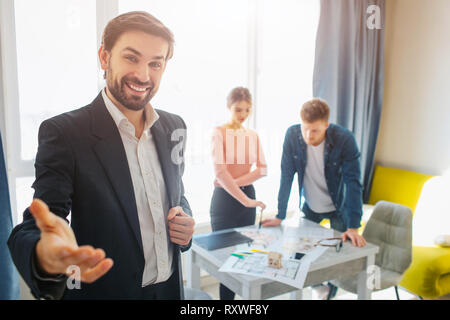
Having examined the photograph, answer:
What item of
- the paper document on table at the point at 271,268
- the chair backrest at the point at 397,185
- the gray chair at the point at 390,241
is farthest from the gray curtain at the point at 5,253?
the chair backrest at the point at 397,185

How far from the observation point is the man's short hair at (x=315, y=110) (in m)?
1.50

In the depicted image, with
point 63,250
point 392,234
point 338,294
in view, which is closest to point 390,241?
point 392,234

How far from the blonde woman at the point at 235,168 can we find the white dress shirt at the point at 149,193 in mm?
889

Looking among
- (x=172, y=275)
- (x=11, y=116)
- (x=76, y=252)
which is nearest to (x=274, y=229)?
(x=172, y=275)

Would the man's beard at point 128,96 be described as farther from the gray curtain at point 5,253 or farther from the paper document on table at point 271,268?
the paper document on table at point 271,268

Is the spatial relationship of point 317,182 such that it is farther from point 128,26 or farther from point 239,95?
point 128,26

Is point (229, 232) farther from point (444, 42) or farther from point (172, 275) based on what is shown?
point (444, 42)

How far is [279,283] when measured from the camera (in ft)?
3.82

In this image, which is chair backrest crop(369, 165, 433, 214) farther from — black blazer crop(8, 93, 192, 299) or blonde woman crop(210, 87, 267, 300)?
black blazer crop(8, 93, 192, 299)

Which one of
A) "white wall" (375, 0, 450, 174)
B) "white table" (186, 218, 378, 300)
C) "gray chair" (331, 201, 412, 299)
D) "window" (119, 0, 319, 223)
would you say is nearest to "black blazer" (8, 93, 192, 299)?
"white table" (186, 218, 378, 300)

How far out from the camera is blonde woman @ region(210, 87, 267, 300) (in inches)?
60.9

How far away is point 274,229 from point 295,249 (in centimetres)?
25

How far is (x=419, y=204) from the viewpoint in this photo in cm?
231

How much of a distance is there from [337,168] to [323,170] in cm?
7
